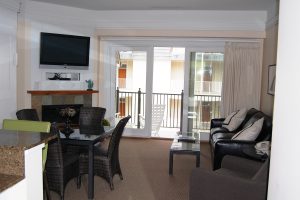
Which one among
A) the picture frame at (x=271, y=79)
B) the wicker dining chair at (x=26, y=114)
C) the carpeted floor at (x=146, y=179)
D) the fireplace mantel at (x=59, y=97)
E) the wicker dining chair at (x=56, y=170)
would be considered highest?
the picture frame at (x=271, y=79)

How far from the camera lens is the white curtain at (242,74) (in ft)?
19.9

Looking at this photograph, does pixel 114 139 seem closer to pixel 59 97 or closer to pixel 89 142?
pixel 89 142

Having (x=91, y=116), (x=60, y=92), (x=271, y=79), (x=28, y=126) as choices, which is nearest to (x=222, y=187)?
(x=28, y=126)

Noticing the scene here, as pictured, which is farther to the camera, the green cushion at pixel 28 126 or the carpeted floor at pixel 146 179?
the carpeted floor at pixel 146 179

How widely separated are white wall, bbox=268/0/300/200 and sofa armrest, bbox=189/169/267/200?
85cm

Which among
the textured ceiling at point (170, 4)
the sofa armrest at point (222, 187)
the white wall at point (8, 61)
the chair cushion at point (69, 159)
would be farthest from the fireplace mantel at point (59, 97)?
the sofa armrest at point (222, 187)

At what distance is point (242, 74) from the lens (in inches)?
241

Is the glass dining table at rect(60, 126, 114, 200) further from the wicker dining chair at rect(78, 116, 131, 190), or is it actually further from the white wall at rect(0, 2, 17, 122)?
the white wall at rect(0, 2, 17, 122)

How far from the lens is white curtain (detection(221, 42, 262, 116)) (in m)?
6.07

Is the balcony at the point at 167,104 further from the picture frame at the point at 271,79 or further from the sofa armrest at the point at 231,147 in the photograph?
the sofa armrest at the point at 231,147

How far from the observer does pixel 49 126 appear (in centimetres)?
285

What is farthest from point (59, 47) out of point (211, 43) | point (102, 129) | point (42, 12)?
point (211, 43)

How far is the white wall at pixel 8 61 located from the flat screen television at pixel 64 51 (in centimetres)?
62

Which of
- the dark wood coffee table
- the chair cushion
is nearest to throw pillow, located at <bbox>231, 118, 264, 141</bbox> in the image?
the dark wood coffee table
